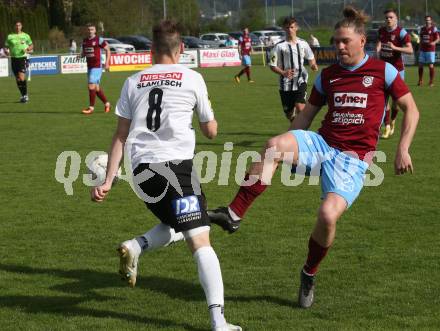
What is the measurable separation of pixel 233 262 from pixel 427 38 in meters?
22.5

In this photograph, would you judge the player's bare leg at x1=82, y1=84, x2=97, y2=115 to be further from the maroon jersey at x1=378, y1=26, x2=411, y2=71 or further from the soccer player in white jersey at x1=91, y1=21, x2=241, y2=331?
the soccer player in white jersey at x1=91, y1=21, x2=241, y2=331

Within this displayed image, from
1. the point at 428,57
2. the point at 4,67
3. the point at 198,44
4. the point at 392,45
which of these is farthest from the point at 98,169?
the point at 198,44

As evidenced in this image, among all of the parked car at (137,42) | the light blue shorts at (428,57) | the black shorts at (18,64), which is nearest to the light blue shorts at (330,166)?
the black shorts at (18,64)

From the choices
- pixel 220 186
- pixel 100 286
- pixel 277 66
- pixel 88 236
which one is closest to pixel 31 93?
pixel 277 66

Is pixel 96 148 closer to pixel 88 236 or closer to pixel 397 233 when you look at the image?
pixel 88 236

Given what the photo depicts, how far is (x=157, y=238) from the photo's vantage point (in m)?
6.04

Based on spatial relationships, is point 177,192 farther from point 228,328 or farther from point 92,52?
point 92,52

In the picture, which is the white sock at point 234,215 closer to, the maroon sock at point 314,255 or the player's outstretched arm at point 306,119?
the maroon sock at point 314,255

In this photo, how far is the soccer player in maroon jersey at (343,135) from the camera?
591cm

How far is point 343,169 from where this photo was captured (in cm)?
588

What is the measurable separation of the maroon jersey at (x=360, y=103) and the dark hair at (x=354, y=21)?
0.25 m

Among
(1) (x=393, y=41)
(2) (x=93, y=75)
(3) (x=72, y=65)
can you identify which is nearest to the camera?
(1) (x=393, y=41)

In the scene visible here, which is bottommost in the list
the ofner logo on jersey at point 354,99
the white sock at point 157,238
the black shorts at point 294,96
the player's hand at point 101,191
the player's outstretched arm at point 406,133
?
the black shorts at point 294,96

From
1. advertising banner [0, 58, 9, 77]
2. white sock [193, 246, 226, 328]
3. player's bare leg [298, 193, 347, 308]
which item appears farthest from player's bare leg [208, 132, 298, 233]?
advertising banner [0, 58, 9, 77]
